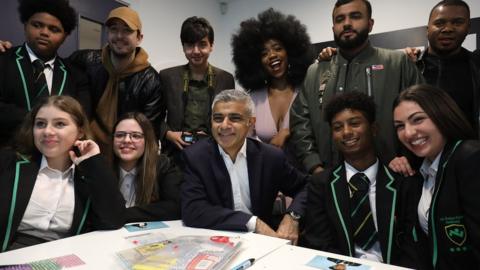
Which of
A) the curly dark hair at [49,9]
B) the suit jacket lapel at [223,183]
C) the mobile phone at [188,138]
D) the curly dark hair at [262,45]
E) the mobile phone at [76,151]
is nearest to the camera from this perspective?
the mobile phone at [76,151]

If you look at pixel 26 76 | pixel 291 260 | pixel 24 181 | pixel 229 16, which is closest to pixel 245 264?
pixel 291 260

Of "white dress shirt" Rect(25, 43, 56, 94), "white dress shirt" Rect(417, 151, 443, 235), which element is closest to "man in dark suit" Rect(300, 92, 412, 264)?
"white dress shirt" Rect(417, 151, 443, 235)

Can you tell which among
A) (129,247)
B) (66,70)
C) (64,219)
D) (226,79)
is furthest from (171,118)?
(129,247)

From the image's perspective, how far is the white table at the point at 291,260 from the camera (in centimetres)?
139

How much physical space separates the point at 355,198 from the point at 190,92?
62.2 inches

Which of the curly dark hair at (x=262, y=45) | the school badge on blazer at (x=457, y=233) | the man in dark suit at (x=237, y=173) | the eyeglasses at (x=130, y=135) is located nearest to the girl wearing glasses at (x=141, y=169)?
the eyeglasses at (x=130, y=135)

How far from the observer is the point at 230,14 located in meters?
5.58

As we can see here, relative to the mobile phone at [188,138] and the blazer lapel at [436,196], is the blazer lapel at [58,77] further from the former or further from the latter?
the blazer lapel at [436,196]

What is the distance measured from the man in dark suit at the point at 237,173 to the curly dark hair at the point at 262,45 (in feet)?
3.47

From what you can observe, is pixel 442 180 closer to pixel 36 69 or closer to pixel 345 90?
pixel 345 90

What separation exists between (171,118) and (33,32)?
1.12 meters

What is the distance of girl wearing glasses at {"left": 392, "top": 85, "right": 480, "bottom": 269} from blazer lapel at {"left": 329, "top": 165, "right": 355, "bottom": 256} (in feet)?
0.95

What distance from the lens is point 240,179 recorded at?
7.29 feet

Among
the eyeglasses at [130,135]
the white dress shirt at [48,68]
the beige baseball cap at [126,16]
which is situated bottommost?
the eyeglasses at [130,135]
